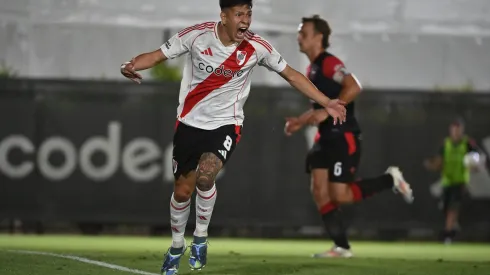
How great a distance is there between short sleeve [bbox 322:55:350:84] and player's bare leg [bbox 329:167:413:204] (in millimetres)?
1183

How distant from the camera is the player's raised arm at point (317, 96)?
9.69 meters

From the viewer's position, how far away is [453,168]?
60.4 ft

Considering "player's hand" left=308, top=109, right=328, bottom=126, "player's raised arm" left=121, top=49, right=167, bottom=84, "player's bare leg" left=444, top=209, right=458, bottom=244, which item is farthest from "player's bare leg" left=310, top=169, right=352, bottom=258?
"player's bare leg" left=444, top=209, right=458, bottom=244

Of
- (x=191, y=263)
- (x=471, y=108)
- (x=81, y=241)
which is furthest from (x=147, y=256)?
(x=471, y=108)

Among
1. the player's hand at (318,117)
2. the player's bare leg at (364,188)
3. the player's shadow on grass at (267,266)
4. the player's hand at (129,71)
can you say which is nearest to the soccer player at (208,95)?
the player's hand at (129,71)

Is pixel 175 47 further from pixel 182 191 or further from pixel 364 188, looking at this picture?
pixel 364 188

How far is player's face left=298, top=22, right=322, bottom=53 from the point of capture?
13.2m

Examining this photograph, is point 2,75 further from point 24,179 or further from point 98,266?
point 98,266

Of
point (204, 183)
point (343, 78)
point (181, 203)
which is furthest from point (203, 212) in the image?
point (343, 78)

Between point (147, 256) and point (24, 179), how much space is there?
5.82 m

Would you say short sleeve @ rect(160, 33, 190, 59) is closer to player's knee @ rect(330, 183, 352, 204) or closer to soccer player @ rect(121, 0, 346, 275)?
soccer player @ rect(121, 0, 346, 275)

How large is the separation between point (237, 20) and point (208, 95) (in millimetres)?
680

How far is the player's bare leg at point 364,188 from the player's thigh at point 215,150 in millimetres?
3255

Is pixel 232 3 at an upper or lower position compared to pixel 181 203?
upper
